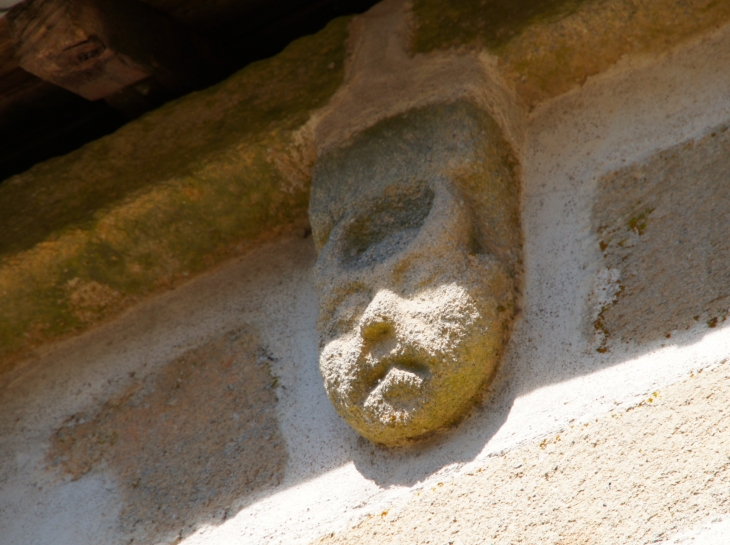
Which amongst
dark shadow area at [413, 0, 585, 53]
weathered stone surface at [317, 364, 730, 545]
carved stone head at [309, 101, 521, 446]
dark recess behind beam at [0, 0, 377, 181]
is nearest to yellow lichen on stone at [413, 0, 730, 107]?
dark shadow area at [413, 0, 585, 53]

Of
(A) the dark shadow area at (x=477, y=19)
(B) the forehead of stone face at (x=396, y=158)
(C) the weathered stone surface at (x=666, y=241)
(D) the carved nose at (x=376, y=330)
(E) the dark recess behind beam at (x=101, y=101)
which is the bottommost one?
(C) the weathered stone surface at (x=666, y=241)

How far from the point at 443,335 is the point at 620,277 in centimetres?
33

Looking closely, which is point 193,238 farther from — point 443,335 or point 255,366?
point 443,335

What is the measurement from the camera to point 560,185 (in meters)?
1.75

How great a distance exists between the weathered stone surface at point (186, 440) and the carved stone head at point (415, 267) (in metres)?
0.25

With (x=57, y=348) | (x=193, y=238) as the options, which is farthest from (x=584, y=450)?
(x=57, y=348)

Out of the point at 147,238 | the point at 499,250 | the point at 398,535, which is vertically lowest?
the point at 398,535

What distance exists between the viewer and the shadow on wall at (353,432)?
Result: 4.73 feet

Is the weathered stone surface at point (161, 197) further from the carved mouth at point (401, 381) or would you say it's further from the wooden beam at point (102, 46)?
the carved mouth at point (401, 381)

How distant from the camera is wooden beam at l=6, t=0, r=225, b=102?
6.03 feet

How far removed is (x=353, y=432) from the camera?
5.34 ft

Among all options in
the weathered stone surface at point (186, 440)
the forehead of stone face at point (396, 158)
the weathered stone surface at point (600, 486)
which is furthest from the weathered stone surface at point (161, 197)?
the weathered stone surface at point (600, 486)

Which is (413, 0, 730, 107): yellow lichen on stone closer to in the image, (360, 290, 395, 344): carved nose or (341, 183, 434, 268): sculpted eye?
(341, 183, 434, 268): sculpted eye

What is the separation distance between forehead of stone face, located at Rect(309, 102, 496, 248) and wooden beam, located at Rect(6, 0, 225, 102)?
496 mm
